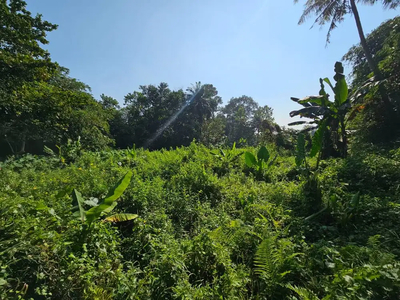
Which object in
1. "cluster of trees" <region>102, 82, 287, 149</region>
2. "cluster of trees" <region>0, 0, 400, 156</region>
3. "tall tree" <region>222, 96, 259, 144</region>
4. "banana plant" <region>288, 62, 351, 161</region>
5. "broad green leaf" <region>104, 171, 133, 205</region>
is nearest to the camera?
"broad green leaf" <region>104, 171, 133, 205</region>

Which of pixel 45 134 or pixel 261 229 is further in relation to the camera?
pixel 45 134

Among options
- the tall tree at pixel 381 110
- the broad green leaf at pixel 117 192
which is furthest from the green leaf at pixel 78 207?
Result: the tall tree at pixel 381 110

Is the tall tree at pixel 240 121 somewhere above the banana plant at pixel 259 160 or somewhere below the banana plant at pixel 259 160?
above

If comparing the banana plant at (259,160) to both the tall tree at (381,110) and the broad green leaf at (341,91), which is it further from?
the tall tree at (381,110)

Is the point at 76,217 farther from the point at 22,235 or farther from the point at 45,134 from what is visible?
the point at 45,134

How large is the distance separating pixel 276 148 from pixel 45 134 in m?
10.6

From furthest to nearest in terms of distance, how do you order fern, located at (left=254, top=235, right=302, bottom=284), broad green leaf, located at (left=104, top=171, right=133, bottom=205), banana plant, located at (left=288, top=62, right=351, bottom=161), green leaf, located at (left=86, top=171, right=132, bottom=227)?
banana plant, located at (left=288, top=62, right=351, bottom=161) < broad green leaf, located at (left=104, top=171, right=133, bottom=205) < green leaf, located at (left=86, top=171, right=132, bottom=227) < fern, located at (left=254, top=235, right=302, bottom=284)

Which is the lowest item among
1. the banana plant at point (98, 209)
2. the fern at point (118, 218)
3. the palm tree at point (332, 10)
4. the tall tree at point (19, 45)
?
the fern at point (118, 218)

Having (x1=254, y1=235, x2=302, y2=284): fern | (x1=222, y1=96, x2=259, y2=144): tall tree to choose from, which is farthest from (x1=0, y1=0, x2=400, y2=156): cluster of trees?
(x1=222, y1=96, x2=259, y2=144): tall tree

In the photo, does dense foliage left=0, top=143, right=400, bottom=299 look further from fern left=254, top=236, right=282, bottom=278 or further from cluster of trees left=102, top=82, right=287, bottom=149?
cluster of trees left=102, top=82, right=287, bottom=149

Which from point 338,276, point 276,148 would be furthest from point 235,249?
point 276,148

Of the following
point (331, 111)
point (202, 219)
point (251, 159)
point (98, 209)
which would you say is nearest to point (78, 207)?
point (98, 209)

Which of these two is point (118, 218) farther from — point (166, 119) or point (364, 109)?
point (166, 119)

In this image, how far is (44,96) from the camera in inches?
290
